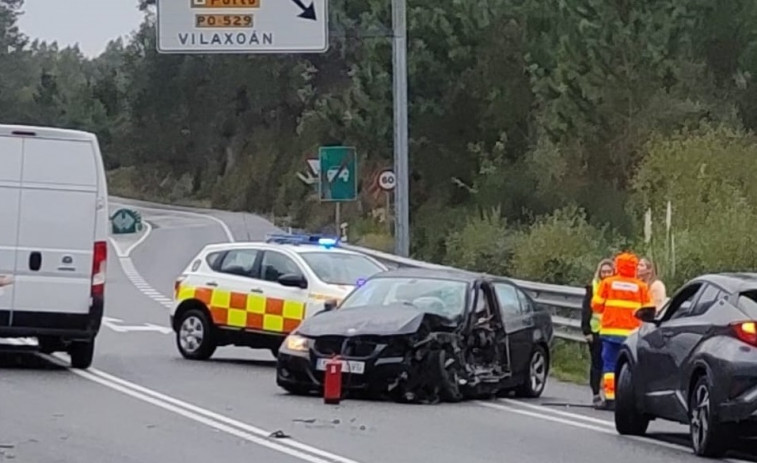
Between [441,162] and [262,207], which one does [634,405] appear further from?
[262,207]

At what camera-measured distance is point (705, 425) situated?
13.6 metres

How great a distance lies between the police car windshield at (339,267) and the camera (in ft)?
71.8

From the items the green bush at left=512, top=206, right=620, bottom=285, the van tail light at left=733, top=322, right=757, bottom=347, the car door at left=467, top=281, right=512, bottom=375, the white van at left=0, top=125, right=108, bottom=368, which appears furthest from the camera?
the green bush at left=512, top=206, right=620, bottom=285

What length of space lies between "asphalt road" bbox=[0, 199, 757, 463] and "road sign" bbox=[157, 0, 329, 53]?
9.32 metres

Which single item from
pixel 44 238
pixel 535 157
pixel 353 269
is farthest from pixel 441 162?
pixel 44 238

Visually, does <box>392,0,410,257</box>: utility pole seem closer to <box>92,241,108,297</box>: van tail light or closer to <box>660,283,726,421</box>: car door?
<box>92,241,108,297</box>: van tail light

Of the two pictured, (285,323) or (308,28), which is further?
(308,28)

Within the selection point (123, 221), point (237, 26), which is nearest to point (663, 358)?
point (237, 26)

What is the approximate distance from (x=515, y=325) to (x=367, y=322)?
217 cm

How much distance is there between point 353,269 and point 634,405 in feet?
25.0

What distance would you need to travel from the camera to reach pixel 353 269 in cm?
2247

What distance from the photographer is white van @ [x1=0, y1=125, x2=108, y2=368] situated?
1909 centimetres

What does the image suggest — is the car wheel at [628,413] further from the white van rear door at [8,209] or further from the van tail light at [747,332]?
the white van rear door at [8,209]

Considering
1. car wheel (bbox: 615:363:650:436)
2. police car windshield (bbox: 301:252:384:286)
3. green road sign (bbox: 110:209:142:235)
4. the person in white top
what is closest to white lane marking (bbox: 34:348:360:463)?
car wheel (bbox: 615:363:650:436)
